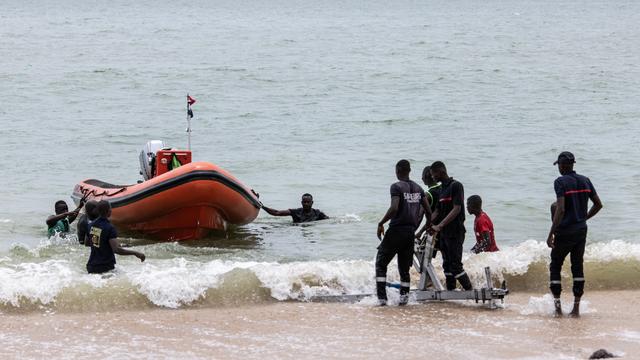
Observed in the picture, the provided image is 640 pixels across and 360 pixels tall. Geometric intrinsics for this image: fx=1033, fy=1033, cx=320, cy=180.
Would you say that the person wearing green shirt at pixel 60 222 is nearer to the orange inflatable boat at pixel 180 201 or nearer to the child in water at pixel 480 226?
the orange inflatable boat at pixel 180 201

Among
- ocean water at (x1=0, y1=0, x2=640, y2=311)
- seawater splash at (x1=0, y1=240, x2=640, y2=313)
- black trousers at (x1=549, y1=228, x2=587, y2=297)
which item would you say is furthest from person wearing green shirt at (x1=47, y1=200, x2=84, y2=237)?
black trousers at (x1=549, y1=228, x2=587, y2=297)

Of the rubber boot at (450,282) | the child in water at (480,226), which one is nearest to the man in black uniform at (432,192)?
the child in water at (480,226)

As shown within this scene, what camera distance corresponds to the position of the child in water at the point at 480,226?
984cm

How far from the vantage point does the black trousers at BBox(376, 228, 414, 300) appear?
8.87 m

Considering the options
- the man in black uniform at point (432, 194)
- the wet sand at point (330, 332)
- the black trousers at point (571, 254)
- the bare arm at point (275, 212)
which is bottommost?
the wet sand at point (330, 332)

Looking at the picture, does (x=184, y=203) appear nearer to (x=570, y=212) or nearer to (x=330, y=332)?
(x=330, y=332)

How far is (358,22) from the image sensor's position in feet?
200

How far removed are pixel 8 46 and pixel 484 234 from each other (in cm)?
3646

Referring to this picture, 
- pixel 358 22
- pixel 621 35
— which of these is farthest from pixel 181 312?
pixel 358 22

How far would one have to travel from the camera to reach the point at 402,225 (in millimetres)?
8836

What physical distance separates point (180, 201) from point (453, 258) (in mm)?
4684

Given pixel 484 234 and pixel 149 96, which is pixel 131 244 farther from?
pixel 149 96

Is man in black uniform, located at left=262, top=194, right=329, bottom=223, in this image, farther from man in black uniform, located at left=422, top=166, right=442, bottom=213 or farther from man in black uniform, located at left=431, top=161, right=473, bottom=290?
man in black uniform, located at left=431, top=161, right=473, bottom=290

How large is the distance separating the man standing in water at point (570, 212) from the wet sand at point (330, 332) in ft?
1.78
